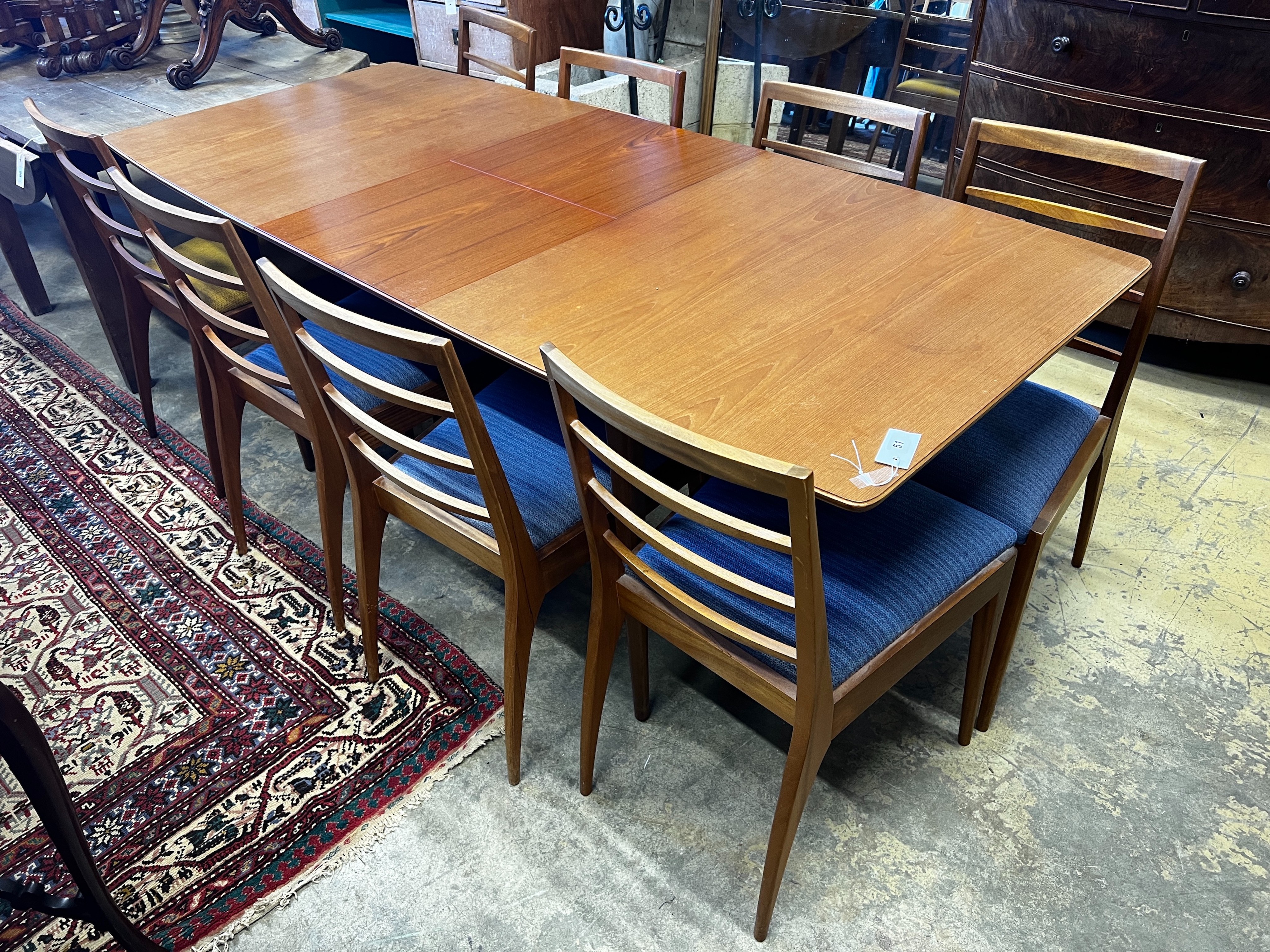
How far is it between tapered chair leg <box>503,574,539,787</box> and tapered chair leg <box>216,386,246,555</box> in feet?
2.64

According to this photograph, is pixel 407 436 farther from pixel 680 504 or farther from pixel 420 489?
pixel 680 504

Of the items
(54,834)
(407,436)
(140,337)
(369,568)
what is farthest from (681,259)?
(140,337)

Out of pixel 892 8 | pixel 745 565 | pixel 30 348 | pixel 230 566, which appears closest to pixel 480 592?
pixel 230 566

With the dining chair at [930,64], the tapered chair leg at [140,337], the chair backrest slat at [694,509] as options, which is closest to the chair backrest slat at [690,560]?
the chair backrest slat at [694,509]

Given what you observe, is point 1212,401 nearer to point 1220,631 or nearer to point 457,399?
point 1220,631

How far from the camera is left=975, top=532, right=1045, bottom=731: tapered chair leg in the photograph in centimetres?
140

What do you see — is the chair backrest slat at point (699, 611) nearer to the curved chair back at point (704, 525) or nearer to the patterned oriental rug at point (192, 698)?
the curved chair back at point (704, 525)

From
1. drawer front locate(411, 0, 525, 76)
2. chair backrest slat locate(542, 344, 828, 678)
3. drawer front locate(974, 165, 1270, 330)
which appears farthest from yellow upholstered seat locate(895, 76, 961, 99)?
chair backrest slat locate(542, 344, 828, 678)

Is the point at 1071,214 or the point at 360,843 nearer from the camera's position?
the point at 360,843

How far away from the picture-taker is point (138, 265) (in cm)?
192

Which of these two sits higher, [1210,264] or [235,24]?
[235,24]

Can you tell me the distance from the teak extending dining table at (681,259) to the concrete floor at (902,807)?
2.32 ft

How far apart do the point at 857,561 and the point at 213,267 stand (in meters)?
1.68

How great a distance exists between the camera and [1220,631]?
1.76 metres
